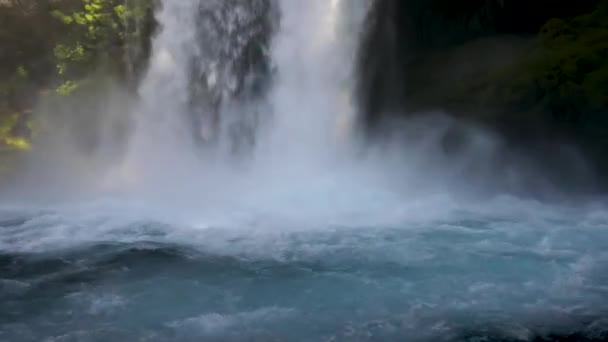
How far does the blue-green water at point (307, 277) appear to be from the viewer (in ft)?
25.2

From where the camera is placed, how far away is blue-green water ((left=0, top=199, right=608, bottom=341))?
7668mm

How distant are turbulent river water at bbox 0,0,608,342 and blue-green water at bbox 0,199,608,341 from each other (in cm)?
4

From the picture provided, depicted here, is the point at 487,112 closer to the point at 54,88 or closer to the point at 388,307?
the point at 388,307

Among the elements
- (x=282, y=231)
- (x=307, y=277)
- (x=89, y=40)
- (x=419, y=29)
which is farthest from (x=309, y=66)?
(x=307, y=277)

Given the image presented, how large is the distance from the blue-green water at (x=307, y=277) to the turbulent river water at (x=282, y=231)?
0.12ft

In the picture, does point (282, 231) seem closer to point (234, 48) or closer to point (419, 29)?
point (234, 48)

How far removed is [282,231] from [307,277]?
6.71ft

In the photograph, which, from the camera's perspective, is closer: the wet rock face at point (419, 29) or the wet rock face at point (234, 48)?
the wet rock face at point (234, 48)

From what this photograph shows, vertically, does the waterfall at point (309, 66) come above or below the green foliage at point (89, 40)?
below

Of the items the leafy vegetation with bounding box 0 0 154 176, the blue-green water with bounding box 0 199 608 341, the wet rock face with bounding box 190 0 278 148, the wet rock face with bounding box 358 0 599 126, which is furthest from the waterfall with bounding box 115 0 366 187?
the blue-green water with bounding box 0 199 608 341

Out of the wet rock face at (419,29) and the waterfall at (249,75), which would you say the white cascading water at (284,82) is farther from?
the wet rock face at (419,29)

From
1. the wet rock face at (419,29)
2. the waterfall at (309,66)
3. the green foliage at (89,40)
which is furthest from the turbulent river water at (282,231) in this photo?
the green foliage at (89,40)

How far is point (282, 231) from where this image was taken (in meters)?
11.1

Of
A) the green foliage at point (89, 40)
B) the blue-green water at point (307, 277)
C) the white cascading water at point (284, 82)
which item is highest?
the green foliage at point (89, 40)
